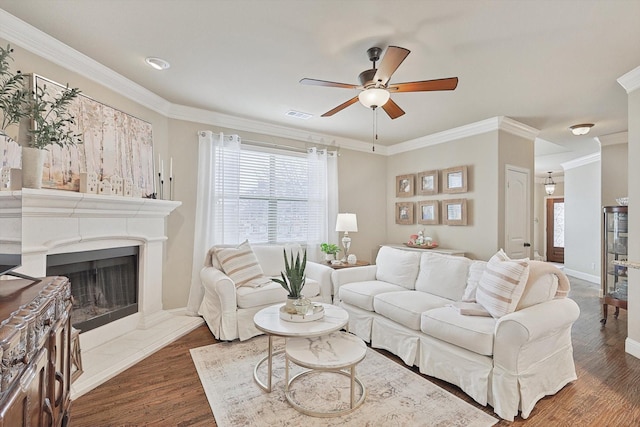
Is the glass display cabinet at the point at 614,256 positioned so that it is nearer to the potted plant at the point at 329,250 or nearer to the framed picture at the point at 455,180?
the framed picture at the point at 455,180

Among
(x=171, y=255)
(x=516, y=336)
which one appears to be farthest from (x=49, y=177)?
(x=516, y=336)

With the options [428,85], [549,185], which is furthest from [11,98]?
[549,185]

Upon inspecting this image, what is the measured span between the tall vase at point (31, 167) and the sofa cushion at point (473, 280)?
11.3ft

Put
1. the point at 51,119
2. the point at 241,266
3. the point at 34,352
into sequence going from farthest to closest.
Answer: the point at 241,266
the point at 51,119
the point at 34,352

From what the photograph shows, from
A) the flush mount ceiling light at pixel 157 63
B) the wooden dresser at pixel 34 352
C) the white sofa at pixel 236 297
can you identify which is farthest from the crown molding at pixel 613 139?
the wooden dresser at pixel 34 352

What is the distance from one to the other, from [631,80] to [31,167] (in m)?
5.03

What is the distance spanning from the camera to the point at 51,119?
257 centimetres

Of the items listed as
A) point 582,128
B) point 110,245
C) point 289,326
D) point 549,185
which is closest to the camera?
point 289,326

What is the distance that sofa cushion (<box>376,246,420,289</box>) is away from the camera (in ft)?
11.3

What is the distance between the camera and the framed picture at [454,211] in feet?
14.9

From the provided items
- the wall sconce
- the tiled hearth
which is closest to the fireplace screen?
the tiled hearth

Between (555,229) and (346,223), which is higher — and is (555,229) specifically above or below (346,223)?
below

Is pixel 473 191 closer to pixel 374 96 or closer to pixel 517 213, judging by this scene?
pixel 517 213

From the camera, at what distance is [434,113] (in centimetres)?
400
